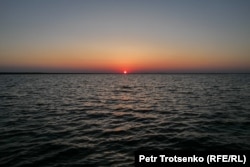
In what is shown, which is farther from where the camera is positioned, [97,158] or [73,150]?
[73,150]

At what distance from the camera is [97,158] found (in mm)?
11172

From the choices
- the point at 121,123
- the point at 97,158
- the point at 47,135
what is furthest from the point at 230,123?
the point at 47,135

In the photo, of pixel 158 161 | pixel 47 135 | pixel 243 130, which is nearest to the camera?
pixel 158 161

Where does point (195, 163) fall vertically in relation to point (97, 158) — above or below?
above

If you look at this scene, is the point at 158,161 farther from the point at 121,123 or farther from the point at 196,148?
the point at 121,123

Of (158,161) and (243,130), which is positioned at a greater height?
(158,161)

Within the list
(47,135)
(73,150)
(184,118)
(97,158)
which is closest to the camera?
(97,158)

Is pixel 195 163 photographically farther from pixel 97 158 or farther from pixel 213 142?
pixel 213 142

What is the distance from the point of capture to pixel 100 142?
13.7m

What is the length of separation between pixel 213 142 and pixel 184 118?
23.1 feet

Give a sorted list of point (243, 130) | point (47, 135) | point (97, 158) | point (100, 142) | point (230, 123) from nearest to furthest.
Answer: point (97, 158) < point (100, 142) < point (47, 135) < point (243, 130) < point (230, 123)

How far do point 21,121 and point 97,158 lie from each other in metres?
11.0

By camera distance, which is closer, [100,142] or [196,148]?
[196,148]

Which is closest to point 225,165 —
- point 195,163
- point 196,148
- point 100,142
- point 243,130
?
point 195,163
